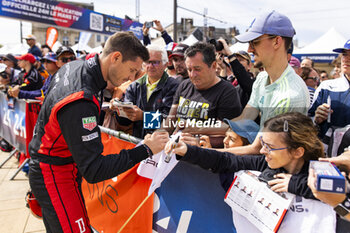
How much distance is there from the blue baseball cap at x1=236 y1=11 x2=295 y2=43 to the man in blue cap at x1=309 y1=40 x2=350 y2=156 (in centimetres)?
75

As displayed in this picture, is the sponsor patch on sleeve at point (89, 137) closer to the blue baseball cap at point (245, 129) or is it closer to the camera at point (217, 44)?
the blue baseball cap at point (245, 129)

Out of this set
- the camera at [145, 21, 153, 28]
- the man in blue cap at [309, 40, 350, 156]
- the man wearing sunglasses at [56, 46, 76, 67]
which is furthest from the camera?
the camera at [145, 21, 153, 28]

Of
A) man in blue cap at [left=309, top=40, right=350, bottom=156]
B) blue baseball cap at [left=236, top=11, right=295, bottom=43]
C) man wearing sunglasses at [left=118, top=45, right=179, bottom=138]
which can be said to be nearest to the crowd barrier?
man wearing sunglasses at [left=118, top=45, right=179, bottom=138]

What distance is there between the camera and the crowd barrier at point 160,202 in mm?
1924

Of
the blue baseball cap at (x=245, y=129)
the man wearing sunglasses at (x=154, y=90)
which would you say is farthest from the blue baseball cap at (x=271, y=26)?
the man wearing sunglasses at (x=154, y=90)

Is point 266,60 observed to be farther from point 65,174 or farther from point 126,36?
point 65,174

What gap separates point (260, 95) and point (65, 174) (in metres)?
1.73

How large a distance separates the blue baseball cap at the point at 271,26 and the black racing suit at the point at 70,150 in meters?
1.24

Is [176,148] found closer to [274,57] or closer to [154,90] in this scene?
[274,57]

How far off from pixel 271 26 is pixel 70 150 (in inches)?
69.1

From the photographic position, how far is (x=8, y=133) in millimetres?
6223

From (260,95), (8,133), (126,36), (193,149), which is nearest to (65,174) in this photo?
(193,149)

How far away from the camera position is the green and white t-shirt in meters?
1.94

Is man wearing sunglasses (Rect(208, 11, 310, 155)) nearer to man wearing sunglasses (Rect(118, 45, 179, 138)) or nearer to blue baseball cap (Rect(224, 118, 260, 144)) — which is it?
blue baseball cap (Rect(224, 118, 260, 144))
